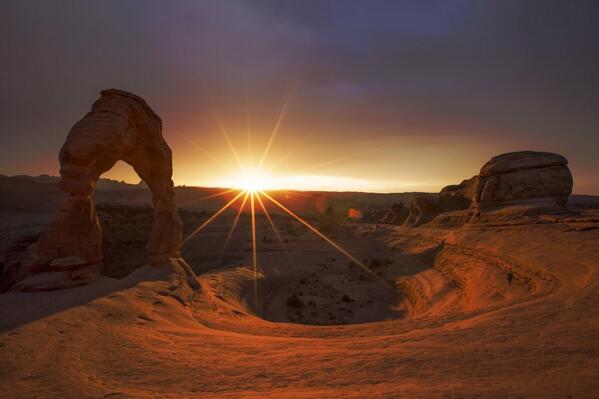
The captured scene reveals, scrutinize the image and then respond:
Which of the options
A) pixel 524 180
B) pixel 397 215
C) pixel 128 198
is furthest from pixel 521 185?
pixel 128 198

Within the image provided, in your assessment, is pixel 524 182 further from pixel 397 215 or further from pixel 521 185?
pixel 397 215

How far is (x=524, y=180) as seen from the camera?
2447 cm

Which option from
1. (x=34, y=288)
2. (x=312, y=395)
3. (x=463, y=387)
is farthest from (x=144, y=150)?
(x=463, y=387)

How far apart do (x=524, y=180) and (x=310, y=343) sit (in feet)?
86.0

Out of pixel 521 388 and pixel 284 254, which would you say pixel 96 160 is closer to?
pixel 521 388

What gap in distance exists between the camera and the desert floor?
4020 mm

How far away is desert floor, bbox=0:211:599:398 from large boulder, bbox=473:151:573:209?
8.41 meters

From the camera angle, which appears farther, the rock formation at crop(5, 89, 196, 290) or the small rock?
the rock formation at crop(5, 89, 196, 290)

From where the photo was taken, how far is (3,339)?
568 cm

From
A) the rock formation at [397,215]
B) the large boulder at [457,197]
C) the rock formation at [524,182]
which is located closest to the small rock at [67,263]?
the rock formation at [524,182]

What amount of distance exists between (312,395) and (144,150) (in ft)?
48.5

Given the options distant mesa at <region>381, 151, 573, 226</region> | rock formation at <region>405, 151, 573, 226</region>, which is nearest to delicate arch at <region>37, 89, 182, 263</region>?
distant mesa at <region>381, 151, 573, 226</region>

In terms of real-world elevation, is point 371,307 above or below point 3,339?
below

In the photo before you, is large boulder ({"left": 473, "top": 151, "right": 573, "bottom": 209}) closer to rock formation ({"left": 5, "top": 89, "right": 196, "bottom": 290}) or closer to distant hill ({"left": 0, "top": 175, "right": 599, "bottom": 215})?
rock formation ({"left": 5, "top": 89, "right": 196, "bottom": 290})
